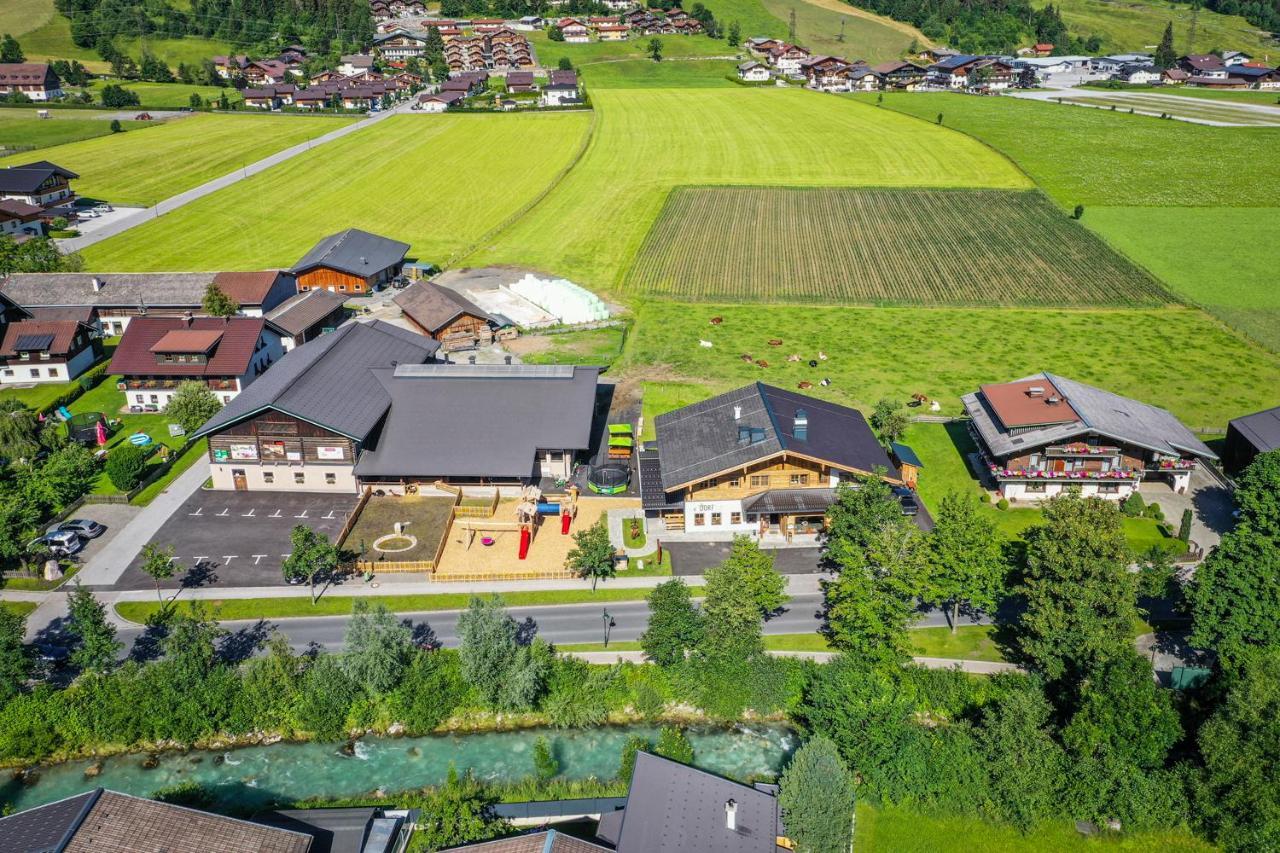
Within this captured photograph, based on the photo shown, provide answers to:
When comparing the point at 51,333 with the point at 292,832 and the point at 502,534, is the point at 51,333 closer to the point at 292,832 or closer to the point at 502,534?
the point at 502,534

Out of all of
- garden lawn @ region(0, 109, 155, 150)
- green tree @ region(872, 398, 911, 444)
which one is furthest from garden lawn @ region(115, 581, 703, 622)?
garden lawn @ region(0, 109, 155, 150)

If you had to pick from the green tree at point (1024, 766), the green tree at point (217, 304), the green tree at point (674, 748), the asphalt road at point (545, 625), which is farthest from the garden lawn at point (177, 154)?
the green tree at point (1024, 766)

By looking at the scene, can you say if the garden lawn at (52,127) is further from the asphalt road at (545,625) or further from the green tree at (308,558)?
the asphalt road at (545,625)

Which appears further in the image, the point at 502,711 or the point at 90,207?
the point at 90,207

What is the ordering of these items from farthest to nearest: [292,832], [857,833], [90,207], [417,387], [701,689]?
1. [90,207]
2. [417,387]
3. [701,689]
4. [857,833]
5. [292,832]

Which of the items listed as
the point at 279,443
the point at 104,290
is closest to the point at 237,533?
the point at 279,443

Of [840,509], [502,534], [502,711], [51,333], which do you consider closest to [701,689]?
[502,711]
